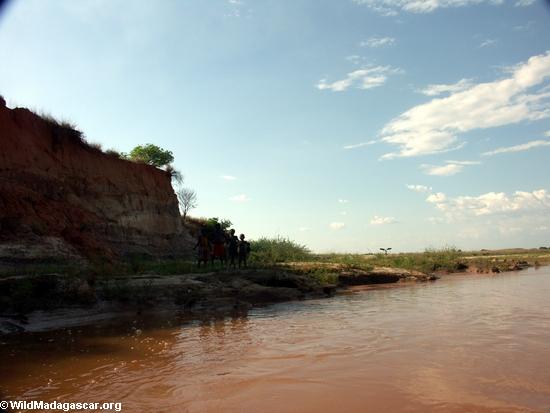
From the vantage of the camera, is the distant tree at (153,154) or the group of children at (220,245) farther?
the distant tree at (153,154)

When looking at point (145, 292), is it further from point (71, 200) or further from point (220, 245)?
point (71, 200)

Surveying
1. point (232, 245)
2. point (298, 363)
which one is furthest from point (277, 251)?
point (298, 363)

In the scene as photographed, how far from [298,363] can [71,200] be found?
15.8 m

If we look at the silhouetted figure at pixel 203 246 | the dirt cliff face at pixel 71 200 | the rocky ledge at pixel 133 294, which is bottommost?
the rocky ledge at pixel 133 294

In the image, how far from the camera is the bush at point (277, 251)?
24.5 meters

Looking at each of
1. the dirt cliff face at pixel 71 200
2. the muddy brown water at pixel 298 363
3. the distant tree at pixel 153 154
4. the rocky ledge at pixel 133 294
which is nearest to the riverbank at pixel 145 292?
the rocky ledge at pixel 133 294

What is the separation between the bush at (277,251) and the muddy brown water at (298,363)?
13.3 m

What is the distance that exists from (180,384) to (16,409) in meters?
1.83

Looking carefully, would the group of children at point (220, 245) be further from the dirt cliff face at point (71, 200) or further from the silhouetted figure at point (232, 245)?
the dirt cliff face at point (71, 200)

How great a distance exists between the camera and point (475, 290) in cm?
1644

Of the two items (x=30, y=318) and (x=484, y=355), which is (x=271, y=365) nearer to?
(x=484, y=355)

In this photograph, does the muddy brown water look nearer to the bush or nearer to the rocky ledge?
the rocky ledge

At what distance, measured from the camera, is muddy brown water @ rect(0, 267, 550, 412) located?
5027 millimetres

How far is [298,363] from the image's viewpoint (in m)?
6.59
